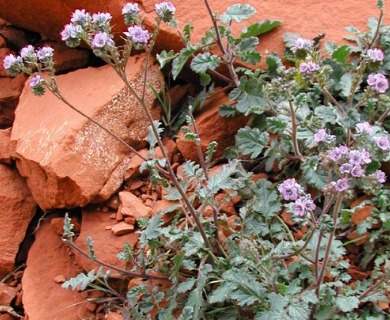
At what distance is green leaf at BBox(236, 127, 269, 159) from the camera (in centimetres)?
331

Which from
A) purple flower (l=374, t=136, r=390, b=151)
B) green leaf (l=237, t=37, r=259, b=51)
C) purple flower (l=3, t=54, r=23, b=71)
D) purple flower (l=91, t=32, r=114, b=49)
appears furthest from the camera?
green leaf (l=237, t=37, r=259, b=51)

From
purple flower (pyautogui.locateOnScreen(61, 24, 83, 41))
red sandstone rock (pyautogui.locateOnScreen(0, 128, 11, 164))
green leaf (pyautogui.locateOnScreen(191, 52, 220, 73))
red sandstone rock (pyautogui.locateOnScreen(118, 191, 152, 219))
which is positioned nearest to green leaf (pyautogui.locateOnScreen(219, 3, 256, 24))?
green leaf (pyautogui.locateOnScreen(191, 52, 220, 73))

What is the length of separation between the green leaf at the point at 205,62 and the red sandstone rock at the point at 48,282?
1020mm

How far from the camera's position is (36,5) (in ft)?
13.4

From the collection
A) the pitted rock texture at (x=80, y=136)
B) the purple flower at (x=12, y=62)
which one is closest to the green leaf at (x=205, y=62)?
the pitted rock texture at (x=80, y=136)

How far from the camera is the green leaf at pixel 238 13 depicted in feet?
11.6

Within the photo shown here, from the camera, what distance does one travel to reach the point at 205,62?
3.45 m

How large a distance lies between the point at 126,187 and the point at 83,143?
0.92 ft

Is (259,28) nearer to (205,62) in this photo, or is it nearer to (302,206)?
(205,62)

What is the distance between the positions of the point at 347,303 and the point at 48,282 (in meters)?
1.37

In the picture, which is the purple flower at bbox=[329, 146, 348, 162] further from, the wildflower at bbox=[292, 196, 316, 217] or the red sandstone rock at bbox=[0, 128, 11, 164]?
the red sandstone rock at bbox=[0, 128, 11, 164]

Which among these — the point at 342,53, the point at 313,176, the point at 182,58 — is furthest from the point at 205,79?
the point at 313,176

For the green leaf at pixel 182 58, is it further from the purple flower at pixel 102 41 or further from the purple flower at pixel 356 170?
the purple flower at pixel 356 170

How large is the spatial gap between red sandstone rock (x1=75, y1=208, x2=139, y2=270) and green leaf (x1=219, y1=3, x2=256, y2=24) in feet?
3.45
